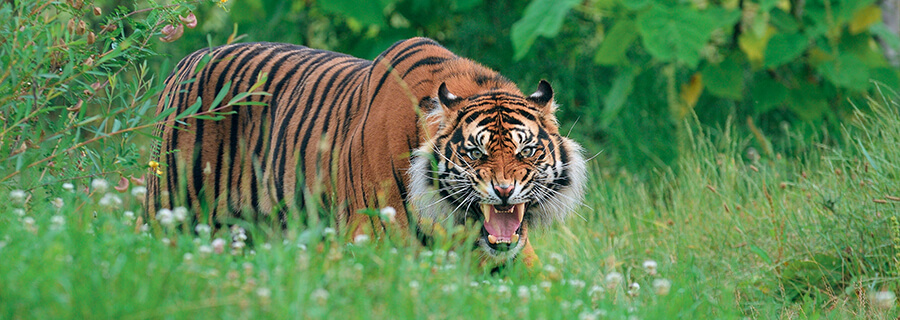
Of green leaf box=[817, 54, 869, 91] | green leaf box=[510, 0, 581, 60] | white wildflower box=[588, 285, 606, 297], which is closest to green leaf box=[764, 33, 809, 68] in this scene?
green leaf box=[817, 54, 869, 91]

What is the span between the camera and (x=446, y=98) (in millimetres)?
3764

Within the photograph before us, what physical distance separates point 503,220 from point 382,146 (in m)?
0.67

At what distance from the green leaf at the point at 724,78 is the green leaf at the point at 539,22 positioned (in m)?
1.57

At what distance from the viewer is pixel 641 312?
2.79 meters

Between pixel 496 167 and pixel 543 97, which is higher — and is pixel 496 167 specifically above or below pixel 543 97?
below

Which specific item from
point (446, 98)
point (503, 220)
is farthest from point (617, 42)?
point (503, 220)

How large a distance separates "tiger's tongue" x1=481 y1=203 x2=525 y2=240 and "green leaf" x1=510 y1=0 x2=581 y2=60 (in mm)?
1685

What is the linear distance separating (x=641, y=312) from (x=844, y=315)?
1.46 metres

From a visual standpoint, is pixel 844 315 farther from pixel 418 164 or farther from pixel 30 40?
pixel 30 40

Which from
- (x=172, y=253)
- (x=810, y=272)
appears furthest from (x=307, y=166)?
(x=810, y=272)

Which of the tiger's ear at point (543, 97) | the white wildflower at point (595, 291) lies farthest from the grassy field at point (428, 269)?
the tiger's ear at point (543, 97)

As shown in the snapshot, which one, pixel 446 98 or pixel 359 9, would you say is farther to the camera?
pixel 359 9

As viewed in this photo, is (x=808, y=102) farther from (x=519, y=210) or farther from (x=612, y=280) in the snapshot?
(x=612, y=280)

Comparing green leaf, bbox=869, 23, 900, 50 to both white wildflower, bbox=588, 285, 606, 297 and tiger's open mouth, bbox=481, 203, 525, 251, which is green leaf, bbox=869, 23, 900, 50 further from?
white wildflower, bbox=588, 285, 606, 297
